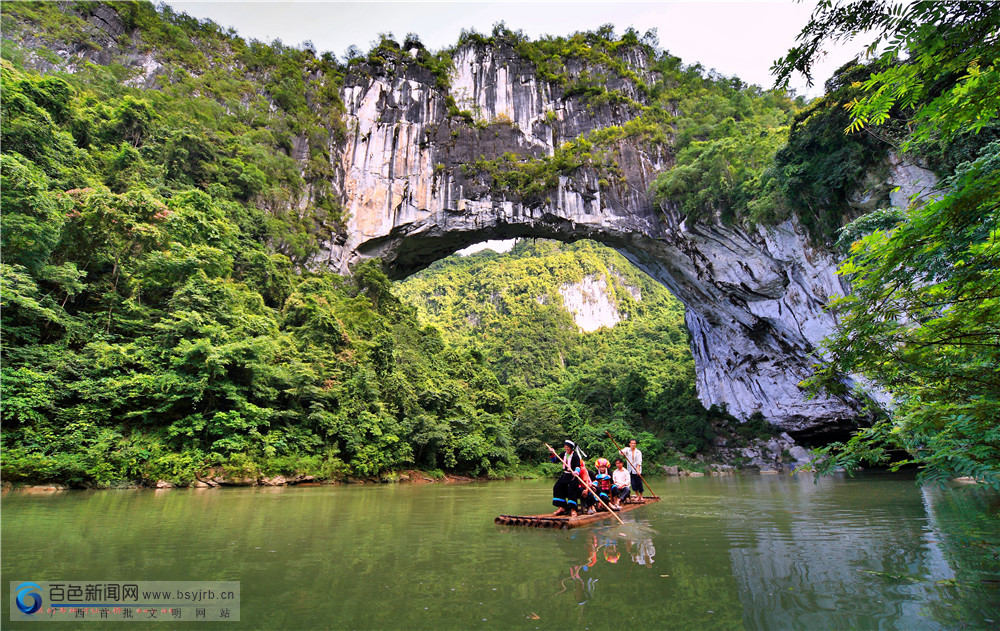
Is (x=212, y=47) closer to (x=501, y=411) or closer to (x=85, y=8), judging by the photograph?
(x=85, y=8)

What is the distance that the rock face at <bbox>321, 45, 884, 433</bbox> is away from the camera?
19.6m

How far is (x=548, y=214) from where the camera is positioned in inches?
840

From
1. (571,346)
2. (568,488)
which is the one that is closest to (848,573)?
(568,488)

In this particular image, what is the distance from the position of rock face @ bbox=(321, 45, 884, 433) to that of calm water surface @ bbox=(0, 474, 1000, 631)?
1465cm

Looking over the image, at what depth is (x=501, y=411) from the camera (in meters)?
20.8

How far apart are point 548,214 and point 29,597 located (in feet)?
67.0

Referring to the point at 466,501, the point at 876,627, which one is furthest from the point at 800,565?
the point at 466,501

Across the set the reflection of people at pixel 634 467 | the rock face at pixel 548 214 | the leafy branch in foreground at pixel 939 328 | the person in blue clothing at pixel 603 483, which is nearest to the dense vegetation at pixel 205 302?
the rock face at pixel 548 214

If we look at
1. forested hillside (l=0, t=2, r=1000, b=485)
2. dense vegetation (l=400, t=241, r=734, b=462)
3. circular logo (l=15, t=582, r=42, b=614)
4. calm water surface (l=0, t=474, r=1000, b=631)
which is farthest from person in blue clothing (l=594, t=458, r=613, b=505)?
dense vegetation (l=400, t=241, r=734, b=462)

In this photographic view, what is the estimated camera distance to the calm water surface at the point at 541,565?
2.29m

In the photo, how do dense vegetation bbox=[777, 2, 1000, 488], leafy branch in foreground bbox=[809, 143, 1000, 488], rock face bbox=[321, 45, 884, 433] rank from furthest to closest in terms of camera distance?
rock face bbox=[321, 45, 884, 433] → leafy branch in foreground bbox=[809, 143, 1000, 488] → dense vegetation bbox=[777, 2, 1000, 488]

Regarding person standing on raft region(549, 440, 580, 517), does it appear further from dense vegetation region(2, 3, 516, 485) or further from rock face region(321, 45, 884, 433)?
rock face region(321, 45, 884, 433)

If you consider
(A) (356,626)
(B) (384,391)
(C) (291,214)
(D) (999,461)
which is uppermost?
(C) (291,214)

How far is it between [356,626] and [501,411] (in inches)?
740
